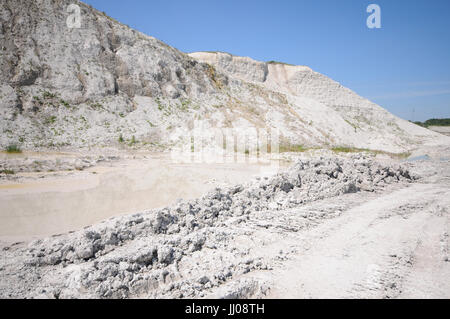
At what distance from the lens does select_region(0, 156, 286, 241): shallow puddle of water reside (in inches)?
277

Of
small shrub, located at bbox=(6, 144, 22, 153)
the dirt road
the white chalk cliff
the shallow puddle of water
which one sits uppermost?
the white chalk cliff

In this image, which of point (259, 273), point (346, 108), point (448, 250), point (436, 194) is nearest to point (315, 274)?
point (259, 273)

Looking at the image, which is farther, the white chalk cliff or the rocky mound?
the white chalk cliff

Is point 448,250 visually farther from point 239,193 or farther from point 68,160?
point 68,160

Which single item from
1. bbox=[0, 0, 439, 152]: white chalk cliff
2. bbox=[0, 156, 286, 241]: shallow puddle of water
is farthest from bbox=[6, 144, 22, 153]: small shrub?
bbox=[0, 156, 286, 241]: shallow puddle of water

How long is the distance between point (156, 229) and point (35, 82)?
79.2 feet

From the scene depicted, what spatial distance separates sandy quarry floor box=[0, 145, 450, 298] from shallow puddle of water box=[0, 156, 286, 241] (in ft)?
2.69

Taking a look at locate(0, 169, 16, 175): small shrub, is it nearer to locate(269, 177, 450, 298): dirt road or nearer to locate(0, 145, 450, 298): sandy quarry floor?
locate(0, 145, 450, 298): sandy quarry floor

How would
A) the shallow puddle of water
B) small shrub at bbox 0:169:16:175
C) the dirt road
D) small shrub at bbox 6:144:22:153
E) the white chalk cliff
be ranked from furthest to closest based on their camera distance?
1. the white chalk cliff
2. small shrub at bbox 6:144:22:153
3. small shrub at bbox 0:169:16:175
4. the shallow puddle of water
5. the dirt road

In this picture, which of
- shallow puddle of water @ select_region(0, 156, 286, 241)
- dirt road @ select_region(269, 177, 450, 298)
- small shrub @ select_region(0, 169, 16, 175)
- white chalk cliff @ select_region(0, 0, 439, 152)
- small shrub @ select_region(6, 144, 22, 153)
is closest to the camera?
dirt road @ select_region(269, 177, 450, 298)

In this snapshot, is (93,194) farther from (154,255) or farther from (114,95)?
(114,95)

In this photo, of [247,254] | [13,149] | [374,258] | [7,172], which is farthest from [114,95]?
[374,258]

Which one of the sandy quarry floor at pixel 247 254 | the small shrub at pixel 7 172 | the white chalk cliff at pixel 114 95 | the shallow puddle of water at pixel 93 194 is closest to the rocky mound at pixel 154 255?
the sandy quarry floor at pixel 247 254

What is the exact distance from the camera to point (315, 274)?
4793mm
